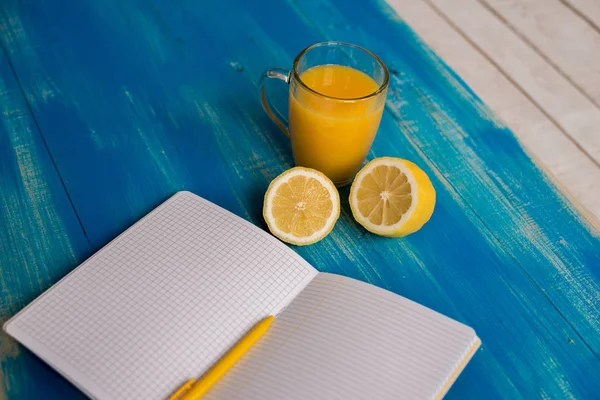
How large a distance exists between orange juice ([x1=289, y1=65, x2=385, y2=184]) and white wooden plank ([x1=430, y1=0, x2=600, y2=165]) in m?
0.44

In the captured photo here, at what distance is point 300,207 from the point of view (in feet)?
2.68

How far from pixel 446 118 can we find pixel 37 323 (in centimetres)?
73

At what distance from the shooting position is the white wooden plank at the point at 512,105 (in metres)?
0.99

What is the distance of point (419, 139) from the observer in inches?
39.4

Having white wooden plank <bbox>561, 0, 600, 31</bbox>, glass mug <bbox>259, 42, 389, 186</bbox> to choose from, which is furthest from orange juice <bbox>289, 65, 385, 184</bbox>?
white wooden plank <bbox>561, 0, 600, 31</bbox>

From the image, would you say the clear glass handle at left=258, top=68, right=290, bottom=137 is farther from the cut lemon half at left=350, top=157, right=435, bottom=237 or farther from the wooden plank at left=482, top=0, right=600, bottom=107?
the wooden plank at left=482, top=0, right=600, bottom=107

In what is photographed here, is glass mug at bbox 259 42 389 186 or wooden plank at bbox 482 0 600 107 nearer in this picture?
glass mug at bbox 259 42 389 186

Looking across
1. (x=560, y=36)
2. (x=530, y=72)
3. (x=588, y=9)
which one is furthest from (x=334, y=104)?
(x=588, y=9)

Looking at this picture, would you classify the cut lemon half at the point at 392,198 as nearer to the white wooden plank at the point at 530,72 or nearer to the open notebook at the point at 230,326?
the open notebook at the point at 230,326

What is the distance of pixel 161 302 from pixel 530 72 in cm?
88

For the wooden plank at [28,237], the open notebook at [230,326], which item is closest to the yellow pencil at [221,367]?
the open notebook at [230,326]

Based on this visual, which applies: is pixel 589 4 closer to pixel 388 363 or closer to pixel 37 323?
pixel 388 363

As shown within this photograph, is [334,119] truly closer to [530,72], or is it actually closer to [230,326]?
[230,326]

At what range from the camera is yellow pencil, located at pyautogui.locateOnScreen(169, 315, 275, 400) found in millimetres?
638
